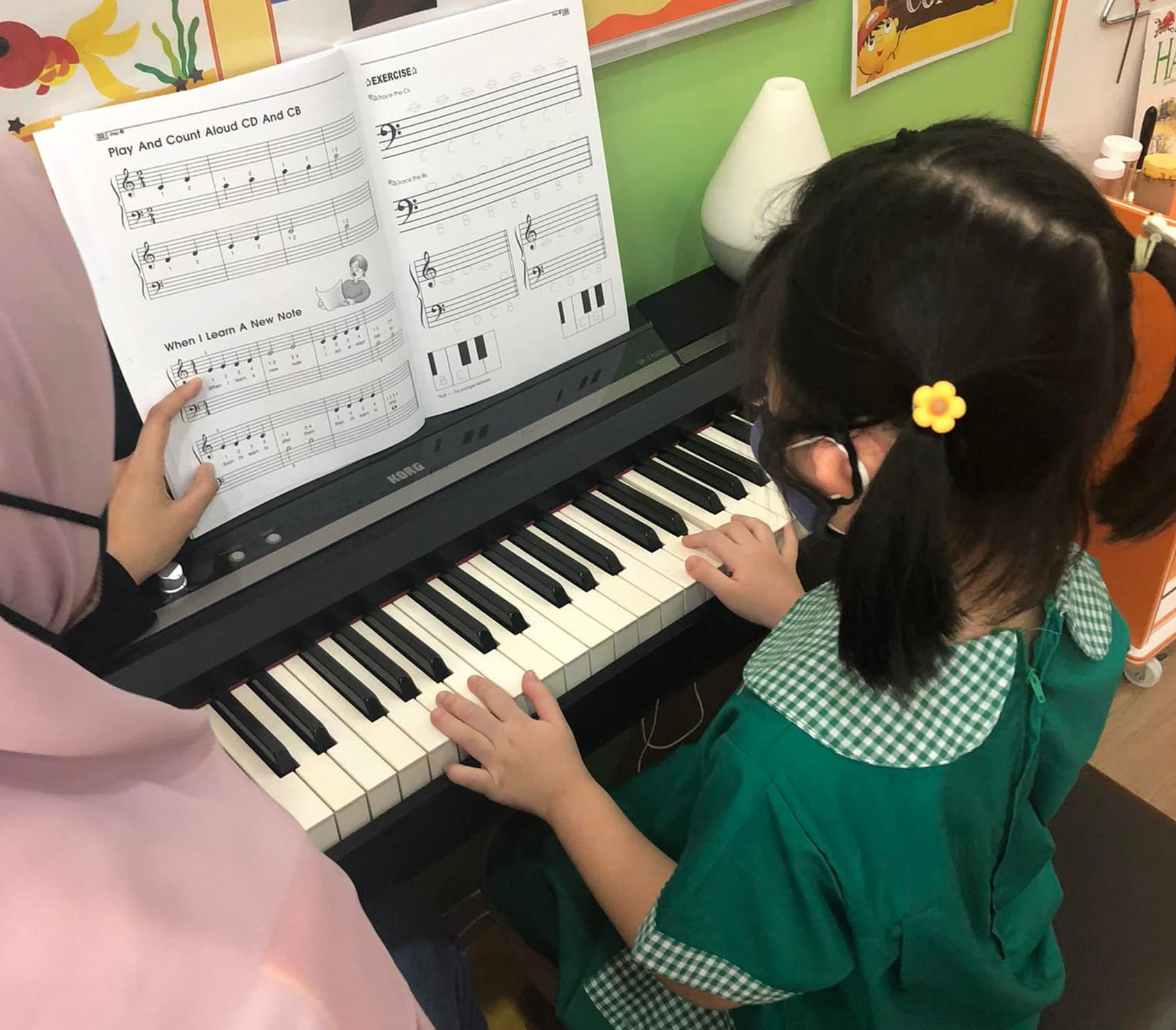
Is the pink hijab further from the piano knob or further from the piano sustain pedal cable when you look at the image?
the piano sustain pedal cable

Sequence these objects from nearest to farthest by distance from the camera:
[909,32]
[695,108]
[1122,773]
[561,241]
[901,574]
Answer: [901,574] < [561,241] < [695,108] < [909,32] < [1122,773]

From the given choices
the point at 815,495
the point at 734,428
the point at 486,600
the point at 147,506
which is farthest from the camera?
the point at 734,428

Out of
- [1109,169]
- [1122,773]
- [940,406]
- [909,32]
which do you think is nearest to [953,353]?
[940,406]

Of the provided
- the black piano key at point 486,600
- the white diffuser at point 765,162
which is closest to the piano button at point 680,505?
the black piano key at point 486,600

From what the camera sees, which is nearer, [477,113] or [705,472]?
[477,113]

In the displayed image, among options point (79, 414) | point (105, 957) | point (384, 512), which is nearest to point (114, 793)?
point (105, 957)

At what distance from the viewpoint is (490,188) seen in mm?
1055

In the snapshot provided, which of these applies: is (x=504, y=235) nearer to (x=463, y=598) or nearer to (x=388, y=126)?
(x=388, y=126)

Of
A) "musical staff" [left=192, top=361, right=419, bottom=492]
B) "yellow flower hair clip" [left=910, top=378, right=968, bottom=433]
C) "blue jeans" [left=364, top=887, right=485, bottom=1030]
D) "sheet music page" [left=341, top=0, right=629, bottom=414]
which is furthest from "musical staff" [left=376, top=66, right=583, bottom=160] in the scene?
"blue jeans" [left=364, top=887, right=485, bottom=1030]

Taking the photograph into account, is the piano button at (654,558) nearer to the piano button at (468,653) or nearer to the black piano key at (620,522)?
the black piano key at (620,522)

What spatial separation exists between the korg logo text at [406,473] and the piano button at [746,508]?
34 centimetres

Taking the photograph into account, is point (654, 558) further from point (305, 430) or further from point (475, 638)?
point (305, 430)

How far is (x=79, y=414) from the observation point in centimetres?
62

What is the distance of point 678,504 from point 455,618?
0.30 meters
